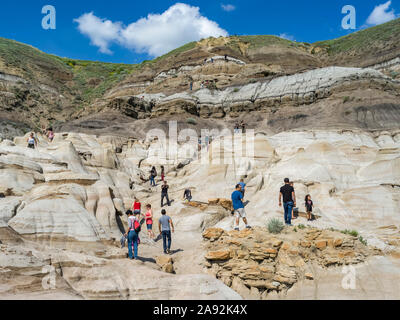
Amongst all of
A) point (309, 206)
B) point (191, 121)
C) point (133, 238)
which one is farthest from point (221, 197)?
point (191, 121)

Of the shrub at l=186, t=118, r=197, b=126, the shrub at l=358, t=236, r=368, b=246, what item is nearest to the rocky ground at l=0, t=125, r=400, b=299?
the shrub at l=358, t=236, r=368, b=246

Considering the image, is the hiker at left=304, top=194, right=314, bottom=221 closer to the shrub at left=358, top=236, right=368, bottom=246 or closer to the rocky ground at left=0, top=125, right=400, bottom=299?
the rocky ground at left=0, top=125, right=400, bottom=299

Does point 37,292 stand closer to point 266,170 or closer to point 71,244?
point 71,244

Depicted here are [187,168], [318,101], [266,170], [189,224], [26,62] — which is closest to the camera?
[189,224]

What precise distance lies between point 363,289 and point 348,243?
1199mm

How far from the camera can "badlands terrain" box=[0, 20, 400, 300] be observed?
667 centimetres

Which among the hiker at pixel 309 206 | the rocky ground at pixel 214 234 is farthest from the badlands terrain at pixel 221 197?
the hiker at pixel 309 206

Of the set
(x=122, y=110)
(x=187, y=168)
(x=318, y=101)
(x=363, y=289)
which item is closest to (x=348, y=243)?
(x=363, y=289)

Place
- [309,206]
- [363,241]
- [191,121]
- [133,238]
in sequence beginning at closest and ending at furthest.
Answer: [133,238]
[363,241]
[309,206]
[191,121]

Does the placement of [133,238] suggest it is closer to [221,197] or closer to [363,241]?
[363,241]

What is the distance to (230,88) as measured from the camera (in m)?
39.7

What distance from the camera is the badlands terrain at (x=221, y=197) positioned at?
6668mm

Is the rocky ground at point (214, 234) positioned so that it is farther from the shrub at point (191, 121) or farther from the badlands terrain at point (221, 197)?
the shrub at point (191, 121)

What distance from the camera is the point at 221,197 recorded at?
14.7 meters
